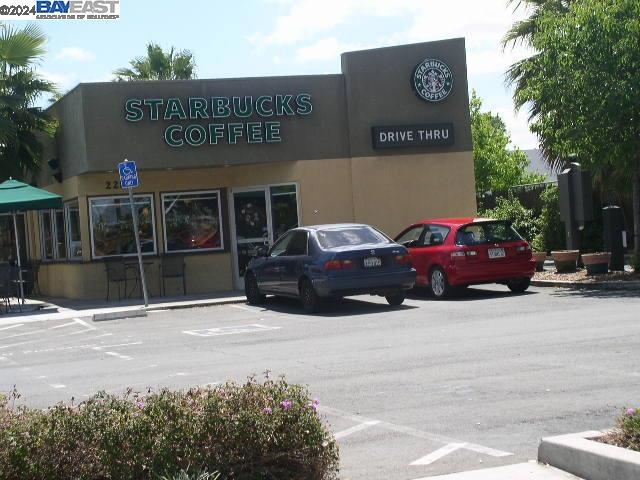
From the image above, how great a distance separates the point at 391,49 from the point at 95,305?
9331mm

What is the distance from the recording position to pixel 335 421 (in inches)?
317

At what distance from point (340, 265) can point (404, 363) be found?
604cm

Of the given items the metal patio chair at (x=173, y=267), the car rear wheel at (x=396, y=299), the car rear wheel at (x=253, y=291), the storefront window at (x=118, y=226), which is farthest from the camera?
the storefront window at (x=118, y=226)

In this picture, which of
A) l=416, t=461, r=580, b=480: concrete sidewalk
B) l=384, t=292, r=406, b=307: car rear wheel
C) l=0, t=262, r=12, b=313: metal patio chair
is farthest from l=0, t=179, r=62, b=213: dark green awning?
l=416, t=461, r=580, b=480: concrete sidewalk

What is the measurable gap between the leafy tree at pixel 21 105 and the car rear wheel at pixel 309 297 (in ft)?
31.6

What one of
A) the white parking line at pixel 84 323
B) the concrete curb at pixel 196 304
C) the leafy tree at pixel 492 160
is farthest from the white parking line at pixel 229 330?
the leafy tree at pixel 492 160

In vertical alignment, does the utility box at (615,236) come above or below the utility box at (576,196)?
below

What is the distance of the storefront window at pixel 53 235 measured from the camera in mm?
25770

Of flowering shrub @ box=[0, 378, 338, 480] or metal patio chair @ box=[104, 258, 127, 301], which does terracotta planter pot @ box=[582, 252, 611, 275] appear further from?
flowering shrub @ box=[0, 378, 338, 480]

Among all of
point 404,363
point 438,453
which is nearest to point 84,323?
point 404,363

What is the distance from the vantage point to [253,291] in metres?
19.9

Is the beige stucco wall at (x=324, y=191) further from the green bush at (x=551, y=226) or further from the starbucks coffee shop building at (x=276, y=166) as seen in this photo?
the green bush at (x=551, y=226)

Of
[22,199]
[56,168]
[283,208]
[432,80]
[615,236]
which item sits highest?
[432,80]

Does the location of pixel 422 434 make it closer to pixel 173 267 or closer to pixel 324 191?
pixel 324 191
